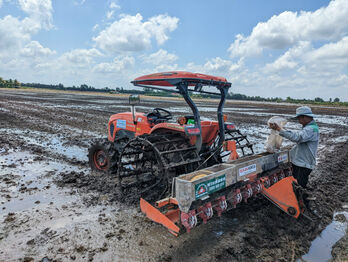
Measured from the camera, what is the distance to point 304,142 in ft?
13.8

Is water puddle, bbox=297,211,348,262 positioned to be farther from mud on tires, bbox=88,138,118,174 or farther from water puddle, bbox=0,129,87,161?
water puddle, bbox=0,129,87,161

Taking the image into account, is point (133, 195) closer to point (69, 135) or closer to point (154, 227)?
point (154, 227)

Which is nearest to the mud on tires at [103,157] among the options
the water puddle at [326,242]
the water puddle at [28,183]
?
the water puddle at [28,183]

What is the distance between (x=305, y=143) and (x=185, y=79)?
7.15 ft

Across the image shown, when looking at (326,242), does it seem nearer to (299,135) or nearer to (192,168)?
(299,135)

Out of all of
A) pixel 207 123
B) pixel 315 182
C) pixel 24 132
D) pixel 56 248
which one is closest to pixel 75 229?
pixel 56 248

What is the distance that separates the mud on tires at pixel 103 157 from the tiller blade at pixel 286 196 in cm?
348

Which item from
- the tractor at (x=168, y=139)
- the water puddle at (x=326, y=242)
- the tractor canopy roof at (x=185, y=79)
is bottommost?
the water puddle at (x=326, y=242)

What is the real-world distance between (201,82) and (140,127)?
203cm

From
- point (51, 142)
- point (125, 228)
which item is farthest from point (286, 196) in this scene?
point (51, 142)

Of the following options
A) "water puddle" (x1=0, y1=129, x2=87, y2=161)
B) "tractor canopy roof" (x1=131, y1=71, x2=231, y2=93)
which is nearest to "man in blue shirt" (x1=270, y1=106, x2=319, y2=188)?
"tractor canopy roof" (x1=131, y1=71, x2=231, y2=93)

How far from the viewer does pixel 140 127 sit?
19.0ft

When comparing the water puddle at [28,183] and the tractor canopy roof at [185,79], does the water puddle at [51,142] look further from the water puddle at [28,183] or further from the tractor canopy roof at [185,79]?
the tractor canopy roof at [185,79]

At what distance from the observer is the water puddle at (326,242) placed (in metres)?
3.48
